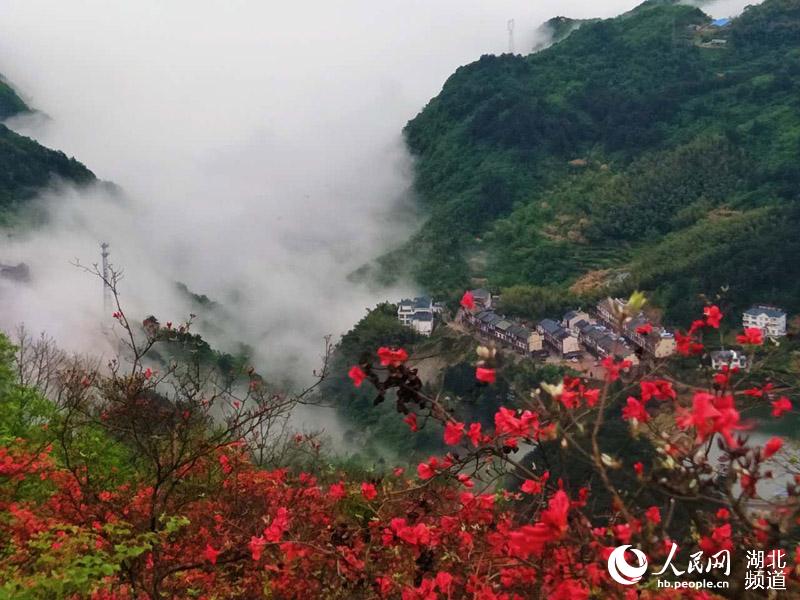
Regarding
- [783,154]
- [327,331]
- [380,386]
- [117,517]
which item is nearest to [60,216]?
[327,331]

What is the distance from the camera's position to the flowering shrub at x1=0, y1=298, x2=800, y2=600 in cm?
316

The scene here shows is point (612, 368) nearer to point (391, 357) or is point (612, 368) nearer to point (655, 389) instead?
point (655, 389)

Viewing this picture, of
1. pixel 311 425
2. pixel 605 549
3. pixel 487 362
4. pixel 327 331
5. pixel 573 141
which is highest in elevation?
pixel 573 141

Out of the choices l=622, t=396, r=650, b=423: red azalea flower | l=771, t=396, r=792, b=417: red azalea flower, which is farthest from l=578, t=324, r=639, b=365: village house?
l=622, t=396, r=650, b=423: red azalea flower

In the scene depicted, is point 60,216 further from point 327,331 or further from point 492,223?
point 492,223

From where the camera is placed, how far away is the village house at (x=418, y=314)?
49.0 m

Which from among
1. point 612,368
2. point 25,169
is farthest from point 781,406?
point 25,169

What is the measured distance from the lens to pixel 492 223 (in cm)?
7706

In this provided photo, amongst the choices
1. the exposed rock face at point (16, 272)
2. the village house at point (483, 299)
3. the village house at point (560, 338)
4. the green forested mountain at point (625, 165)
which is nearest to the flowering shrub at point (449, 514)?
the village house at point (560, 338)

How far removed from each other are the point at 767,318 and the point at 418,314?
1978 centimetres

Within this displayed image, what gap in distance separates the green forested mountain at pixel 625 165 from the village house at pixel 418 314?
257 inches

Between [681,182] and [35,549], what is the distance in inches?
2941

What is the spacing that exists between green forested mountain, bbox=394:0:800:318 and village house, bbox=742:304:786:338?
117 inches

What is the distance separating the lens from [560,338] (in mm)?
44938
